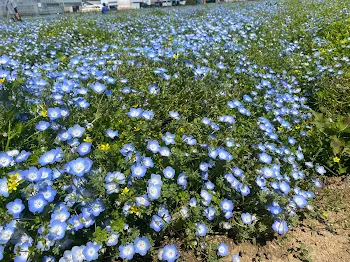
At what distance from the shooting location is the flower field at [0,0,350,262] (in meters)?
1.54

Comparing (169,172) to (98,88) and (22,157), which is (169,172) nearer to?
(22,157)

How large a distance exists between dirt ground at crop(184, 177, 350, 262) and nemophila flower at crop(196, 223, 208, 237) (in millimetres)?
A: 162

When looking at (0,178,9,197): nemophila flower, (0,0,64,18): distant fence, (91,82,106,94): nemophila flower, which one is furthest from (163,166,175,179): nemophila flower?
(0,0,64,18): distant fence

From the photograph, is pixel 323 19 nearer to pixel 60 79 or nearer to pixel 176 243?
pixel 60 79

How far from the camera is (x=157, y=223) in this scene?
5.52ft

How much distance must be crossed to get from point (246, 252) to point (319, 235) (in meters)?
0.57

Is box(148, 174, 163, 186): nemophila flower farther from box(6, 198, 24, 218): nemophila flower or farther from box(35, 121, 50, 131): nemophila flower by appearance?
box(35, 121, 50, 131): nemophila flower

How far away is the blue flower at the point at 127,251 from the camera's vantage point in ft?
4.97

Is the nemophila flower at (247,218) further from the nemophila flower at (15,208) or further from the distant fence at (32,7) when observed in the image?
the distant fence at (32,7)

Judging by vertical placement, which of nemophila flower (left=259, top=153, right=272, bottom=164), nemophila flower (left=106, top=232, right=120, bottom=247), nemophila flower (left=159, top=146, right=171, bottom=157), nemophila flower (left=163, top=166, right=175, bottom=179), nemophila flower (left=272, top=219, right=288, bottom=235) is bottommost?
nemophila flower (left=272, top=219, right=288, bottom=235)

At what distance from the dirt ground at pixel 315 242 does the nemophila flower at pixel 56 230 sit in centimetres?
79

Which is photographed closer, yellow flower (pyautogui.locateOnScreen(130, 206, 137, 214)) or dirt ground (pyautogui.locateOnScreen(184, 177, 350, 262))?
yellow flower (pyautogui.locateOnScreen(130, 206, 137, 214))

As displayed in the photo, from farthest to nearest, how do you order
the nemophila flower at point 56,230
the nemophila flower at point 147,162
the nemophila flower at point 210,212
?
the nemophila flower at point 210,212 < the nemophila flower at point 147,162 < the nemophila flower at point 56,230

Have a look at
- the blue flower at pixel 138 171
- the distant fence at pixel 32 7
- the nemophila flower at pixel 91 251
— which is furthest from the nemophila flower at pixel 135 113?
the distant fence at pixel 32 7
